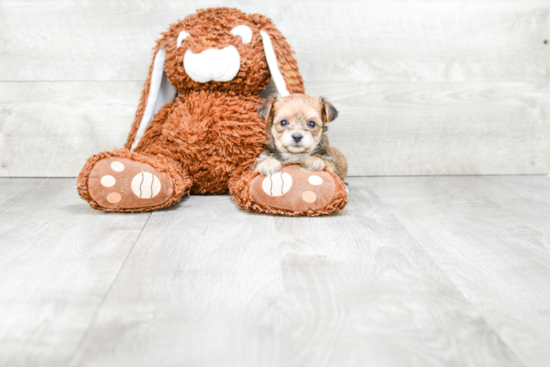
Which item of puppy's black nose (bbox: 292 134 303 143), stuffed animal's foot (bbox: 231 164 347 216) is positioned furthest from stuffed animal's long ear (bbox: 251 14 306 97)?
stuffed animal's foot (bbox: 231 164 347 216)

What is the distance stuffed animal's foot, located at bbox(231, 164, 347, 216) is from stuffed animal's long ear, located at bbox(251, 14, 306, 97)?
338mm

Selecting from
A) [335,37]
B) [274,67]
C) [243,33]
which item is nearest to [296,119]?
[274,67]

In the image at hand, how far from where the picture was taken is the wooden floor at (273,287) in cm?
76

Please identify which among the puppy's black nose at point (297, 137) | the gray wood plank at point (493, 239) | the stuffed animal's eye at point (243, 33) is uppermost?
the stuffed animal's eye at point (243, 33)

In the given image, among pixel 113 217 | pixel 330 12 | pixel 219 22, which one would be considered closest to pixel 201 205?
pixel 113 217

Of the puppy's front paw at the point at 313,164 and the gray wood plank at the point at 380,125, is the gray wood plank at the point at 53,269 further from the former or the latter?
the puppy's front paw at the point at 313,164

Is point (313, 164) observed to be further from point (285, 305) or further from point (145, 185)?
point (285, 305)

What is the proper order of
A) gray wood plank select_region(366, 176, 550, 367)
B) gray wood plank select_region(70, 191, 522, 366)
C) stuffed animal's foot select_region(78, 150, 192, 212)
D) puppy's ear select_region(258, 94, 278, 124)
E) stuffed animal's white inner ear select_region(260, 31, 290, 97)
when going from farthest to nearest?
stuffed animal's white inner ear select_region(260, 31, 290, 97) < puppy's ear select_region(258, 94, 278, 124) < stuffed animal's foot select_region(78, 150, 192, 212) < gray wood plank select_region(366, 176, 550, 367) < gray wood plank select_region(70, 191, 522, 366)

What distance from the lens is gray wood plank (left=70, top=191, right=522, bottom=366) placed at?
0.75 meters

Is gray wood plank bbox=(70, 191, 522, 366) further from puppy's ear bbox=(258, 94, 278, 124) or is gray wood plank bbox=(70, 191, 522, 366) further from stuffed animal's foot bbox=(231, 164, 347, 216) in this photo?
puppy's ear bbox=(258, 94, 278, 124)

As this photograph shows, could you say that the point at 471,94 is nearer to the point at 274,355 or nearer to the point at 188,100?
the point at 188,100

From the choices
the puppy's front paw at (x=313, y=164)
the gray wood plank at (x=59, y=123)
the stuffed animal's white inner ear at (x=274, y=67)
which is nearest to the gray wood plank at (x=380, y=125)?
the gray wood plank at (x=59, y=123)

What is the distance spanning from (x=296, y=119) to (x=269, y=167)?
0.18m

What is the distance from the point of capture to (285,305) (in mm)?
902
